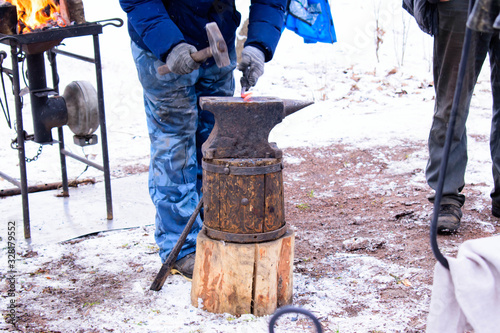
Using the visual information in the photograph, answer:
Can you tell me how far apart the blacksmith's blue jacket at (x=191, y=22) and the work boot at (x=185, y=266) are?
1.07 metres

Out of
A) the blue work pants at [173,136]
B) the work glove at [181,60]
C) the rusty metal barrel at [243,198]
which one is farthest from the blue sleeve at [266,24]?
the rusty metal barrel at [243,198]

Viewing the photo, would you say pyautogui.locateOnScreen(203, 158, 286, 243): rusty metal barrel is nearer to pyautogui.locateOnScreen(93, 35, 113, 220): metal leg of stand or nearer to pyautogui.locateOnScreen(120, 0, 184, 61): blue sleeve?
pyautogui.locateOnScreen(120, 0, 184, 61): blue sleeve

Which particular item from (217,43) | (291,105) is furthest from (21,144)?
(291,105)

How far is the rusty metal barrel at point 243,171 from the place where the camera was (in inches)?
93.6

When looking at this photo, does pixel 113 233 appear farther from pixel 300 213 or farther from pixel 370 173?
pixel 370 173

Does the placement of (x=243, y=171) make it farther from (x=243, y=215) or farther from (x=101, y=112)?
(x=101, y=112)

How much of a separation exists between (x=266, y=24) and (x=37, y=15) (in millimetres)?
1712

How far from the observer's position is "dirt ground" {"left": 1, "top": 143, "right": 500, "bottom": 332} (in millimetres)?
2709

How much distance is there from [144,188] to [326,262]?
82.3 inches

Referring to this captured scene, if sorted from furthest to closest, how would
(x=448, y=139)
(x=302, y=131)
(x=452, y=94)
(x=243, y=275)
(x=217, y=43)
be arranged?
(x=302, y=131) → (x=452, y=94) → (x=243, y=275) → (x=217, y=43) → (x=448, y=139)

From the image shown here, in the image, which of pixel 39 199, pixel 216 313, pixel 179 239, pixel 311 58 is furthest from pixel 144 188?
pixel 311 58

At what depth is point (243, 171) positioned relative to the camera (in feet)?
7.75

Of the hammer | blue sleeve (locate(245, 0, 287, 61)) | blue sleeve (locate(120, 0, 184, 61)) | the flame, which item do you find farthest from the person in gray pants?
the flame

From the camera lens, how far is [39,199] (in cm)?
453
